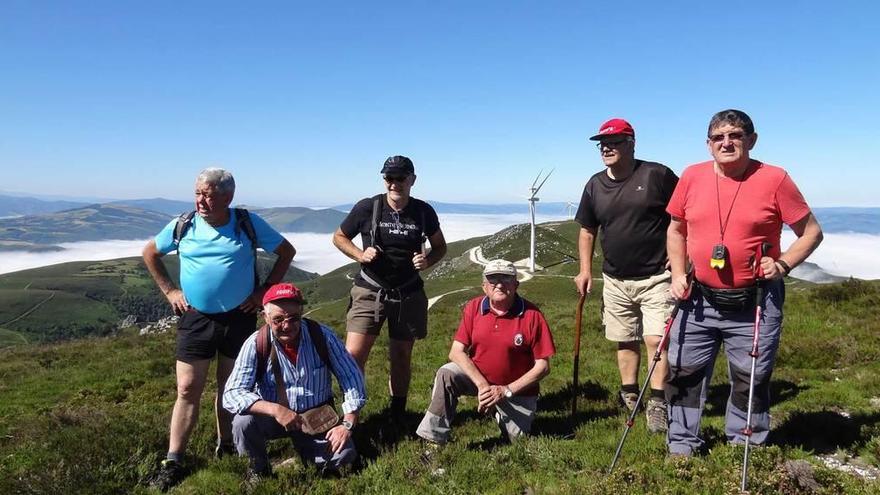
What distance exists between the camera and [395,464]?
618 centimetres

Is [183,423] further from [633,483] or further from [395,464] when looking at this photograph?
[633,483]

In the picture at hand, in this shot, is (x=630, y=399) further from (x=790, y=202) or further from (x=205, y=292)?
(x=205, y=292)

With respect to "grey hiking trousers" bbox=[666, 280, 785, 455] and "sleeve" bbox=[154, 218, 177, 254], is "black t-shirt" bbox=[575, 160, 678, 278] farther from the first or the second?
"sleeve" bbox=[154, 218, 177, 254]

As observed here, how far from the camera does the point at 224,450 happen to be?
6.87 metres

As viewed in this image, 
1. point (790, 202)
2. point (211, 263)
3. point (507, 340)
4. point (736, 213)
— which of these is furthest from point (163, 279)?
point (790, 202)

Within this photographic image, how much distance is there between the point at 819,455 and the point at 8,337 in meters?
219

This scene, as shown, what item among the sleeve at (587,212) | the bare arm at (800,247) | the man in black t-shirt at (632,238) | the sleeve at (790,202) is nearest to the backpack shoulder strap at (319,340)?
the man in black t-shirt at (632,238)

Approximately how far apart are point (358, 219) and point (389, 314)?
146 cm

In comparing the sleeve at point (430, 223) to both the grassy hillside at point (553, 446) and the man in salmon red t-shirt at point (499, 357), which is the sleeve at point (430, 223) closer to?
the man in salmon red t-shirt at point (499, 357)

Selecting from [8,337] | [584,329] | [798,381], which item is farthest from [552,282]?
[8,337]

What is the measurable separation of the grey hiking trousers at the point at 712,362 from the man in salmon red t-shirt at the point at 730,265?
0.01 metres

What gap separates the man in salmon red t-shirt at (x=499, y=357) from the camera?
6465mm

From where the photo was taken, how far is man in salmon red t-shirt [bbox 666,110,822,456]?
4.88 m

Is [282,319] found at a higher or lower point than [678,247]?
lower
